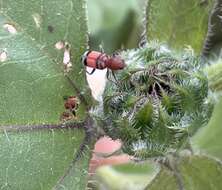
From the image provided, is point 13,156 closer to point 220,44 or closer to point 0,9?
point 0,9

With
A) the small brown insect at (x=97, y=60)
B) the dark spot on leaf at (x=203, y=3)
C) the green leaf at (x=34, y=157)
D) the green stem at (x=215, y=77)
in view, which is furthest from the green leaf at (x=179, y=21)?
the green leaf at (x=34, y=157)

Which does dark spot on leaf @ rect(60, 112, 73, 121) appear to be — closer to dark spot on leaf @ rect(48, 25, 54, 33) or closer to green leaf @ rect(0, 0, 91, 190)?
green leaf @ rect(0, 0, 91, 190)

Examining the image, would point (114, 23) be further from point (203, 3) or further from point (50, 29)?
point (50, 29)

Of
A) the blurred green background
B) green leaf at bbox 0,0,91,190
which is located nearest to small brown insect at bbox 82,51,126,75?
green leaf at bbox 0,0,91,190

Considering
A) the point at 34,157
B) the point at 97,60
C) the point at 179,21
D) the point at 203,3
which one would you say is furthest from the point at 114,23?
the point at 34,157

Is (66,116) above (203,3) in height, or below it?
below
